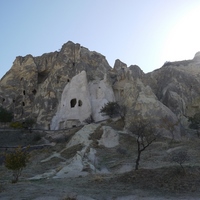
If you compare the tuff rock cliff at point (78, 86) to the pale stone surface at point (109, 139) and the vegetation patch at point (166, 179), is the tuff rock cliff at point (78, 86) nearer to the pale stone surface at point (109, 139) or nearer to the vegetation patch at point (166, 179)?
the pale stone surface at point (109, 139)

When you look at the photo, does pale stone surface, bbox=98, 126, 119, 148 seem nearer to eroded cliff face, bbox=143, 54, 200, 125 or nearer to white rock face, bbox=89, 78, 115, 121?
white rock face, bbox=89, 78, 115, 121

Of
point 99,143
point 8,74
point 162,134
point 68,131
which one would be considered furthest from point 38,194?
point 8,74

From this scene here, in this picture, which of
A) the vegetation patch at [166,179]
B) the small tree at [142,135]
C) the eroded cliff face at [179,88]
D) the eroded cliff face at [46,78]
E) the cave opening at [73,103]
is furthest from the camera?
the eroded cliff face at [46,78]

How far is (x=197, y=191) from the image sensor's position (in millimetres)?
10727

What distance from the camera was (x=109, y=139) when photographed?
3036cm

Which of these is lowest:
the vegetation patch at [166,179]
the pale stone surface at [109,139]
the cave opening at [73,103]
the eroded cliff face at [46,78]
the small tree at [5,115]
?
the vegetation patch at [166,179]

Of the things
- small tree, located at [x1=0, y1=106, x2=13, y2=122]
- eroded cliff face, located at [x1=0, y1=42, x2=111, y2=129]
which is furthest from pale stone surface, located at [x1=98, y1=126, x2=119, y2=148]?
small tree, located at [x1=0, y1=106, x2=13, y2=122]

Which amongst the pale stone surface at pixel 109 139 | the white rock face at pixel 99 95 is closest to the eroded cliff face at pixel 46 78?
the white rock face at pixel 99 95

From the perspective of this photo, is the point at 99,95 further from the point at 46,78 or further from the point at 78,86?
the point at 46,78

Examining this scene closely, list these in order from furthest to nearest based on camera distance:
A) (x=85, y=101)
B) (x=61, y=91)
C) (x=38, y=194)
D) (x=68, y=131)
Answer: (x=61, y=91), (x=85, y=101), (x=68, y=131), (x=38, y=194)

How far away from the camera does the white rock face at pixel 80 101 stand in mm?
49875

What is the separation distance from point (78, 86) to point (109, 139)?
2509 cm

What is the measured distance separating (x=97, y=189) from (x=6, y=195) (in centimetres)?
360

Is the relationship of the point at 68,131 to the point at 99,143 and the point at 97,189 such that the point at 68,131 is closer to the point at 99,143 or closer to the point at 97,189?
the point at 99,143
